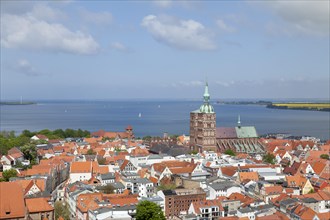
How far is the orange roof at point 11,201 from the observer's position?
30.7 metres

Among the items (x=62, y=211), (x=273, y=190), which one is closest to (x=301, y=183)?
(x=273, y=190)

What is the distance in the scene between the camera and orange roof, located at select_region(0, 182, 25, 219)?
101 feet

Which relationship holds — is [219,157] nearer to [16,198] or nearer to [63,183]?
[63,183]

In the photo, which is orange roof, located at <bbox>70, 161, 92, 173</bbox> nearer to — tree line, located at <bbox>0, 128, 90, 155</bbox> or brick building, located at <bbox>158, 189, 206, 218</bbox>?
brick building, located at <bbox>158, 189, 206, 218</bbox>

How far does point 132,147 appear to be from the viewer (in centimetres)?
8381

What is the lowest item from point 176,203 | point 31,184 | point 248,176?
point 176,203

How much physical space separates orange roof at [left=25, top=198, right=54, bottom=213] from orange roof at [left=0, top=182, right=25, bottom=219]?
7.16 m

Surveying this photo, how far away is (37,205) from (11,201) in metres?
7.77

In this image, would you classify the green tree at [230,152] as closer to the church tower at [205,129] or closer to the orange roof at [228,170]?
the church tower at [205,129]

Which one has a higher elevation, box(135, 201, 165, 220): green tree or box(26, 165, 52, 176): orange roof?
box(26, 165, 52, 176): orange roof

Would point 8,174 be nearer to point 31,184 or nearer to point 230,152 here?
point 31,184

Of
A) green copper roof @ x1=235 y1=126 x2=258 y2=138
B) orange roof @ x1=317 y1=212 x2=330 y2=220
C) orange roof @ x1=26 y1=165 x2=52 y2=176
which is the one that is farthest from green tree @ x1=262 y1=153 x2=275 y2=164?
orange roof @ x1=26 y1=165 x2=52 y2=176

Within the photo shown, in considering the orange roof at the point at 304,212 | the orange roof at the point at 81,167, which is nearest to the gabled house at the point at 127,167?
the orange roof at the point at 81,167

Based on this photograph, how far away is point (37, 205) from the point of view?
38625mm
